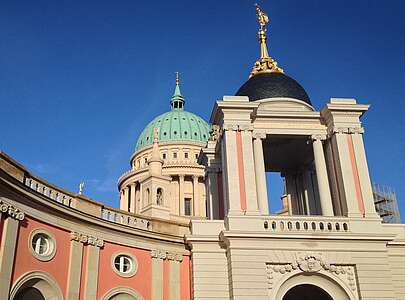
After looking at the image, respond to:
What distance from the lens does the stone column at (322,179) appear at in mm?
25953

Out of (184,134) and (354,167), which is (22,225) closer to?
(354,167)

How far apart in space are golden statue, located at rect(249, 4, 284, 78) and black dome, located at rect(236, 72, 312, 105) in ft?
3.92

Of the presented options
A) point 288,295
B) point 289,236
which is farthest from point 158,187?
point 289,236

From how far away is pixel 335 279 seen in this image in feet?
76.8

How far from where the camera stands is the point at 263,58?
3353 cm

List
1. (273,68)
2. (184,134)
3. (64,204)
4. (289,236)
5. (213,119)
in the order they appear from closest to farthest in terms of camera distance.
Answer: (64,204), (289,236), (213,119), (273,68), (184,134)

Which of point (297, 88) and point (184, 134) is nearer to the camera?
point (297, 88)

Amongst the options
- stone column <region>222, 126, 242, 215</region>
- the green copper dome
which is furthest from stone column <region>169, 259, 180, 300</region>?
the green copper dome

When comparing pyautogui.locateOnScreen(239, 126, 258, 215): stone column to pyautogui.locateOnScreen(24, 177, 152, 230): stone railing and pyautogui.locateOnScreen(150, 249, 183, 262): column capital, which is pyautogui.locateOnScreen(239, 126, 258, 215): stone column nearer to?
pyautogui.locateOnScreen(150, 249, 183, 262): column capital

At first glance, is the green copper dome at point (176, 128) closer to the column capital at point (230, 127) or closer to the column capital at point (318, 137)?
the column capital at point (318, 137)

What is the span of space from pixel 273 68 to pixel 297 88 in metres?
2.96

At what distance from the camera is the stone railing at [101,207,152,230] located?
2473 centimetres

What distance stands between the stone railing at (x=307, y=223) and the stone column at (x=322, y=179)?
0.99 metres

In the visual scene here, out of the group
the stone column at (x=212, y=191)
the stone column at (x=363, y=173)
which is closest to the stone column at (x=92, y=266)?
the stone column at (x=212, y=191)
